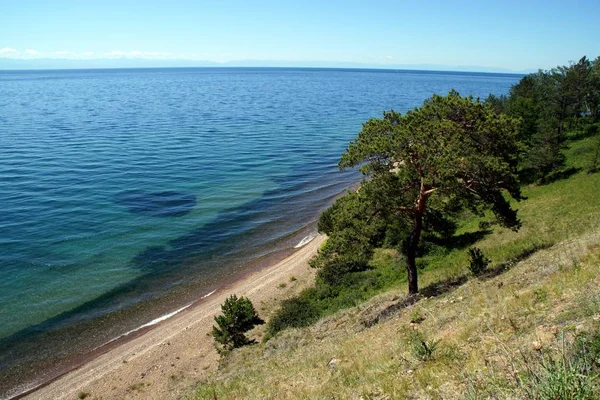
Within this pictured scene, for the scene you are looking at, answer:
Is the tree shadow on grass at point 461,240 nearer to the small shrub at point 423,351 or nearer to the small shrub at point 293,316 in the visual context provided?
the small shrub at point 293,316

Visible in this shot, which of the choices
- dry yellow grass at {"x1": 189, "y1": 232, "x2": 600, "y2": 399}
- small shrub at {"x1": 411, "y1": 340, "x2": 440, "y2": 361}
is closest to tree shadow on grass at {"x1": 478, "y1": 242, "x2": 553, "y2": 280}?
dry yellow grass at {"x1": 189, "y1": 232, "x2": 600, "y2": 399}

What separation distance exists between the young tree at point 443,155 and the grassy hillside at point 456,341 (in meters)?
3.43

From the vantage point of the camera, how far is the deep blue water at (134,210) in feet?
89.6

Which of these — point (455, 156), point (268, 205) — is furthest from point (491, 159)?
point (268, 205)

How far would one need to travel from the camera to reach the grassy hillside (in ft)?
23.3

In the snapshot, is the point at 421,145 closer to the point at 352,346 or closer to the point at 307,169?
the point at 352,346

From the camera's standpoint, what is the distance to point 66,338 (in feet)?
79.0

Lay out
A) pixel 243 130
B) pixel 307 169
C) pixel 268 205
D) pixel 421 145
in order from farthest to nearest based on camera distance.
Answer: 1. pixel 243 130
2. pixel 307 169
3. pixel 268 205
4. pixel 421 145

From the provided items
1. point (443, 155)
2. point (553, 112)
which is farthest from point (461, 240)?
point (553, 112)

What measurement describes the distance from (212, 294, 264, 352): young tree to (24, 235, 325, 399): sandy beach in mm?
960

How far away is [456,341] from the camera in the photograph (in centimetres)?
982

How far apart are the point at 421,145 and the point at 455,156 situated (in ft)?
5.05

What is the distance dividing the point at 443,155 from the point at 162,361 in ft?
56.2

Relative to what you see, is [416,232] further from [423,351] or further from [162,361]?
[162,361]
